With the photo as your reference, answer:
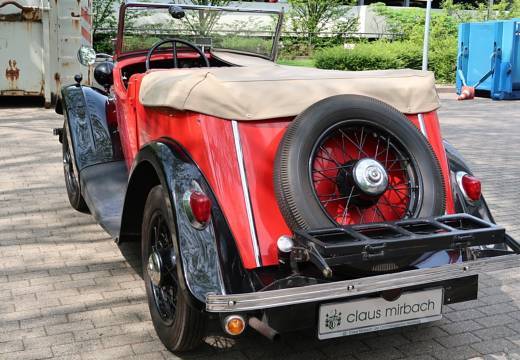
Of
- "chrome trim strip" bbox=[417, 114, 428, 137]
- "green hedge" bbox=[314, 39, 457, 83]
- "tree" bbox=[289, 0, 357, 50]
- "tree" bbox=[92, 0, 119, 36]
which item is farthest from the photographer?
"tree" bbox=[289, 0, 357, 50]

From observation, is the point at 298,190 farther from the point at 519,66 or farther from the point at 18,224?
the point at 519,66

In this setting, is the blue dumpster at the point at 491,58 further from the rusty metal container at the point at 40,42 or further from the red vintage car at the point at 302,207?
the red vintage car at the point at 302,207

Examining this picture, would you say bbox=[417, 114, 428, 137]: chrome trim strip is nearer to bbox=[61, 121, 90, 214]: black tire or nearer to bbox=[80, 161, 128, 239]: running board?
bbox=[80, 161, 128, 239]: running board

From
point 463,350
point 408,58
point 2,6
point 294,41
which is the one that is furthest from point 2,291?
point 294,41

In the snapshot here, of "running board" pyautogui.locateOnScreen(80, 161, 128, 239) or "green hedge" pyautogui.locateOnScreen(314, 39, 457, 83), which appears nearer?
"running board" pyautogui.locateOnScreen(80, 161, 128, 239)

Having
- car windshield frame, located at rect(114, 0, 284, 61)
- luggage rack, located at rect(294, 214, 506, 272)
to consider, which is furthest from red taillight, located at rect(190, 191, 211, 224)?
car windshield frame, located at rect(114, 0, 284, 61)

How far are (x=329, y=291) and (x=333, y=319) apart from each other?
19cm

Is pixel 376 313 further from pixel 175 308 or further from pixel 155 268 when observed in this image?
pixel 155 268

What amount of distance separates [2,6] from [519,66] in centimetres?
1202

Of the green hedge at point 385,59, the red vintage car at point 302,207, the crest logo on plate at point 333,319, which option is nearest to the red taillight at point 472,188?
the red vintage car at point 302,207

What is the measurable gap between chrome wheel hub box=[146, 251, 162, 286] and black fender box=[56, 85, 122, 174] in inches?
76.4

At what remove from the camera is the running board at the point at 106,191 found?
14.1 ft

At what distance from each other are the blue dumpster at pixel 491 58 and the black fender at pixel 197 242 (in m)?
14.6

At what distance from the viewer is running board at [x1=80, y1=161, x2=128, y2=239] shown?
169 inches
